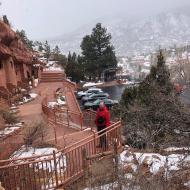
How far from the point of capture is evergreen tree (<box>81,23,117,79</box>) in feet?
251

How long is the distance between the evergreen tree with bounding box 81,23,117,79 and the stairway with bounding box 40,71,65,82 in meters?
27.6

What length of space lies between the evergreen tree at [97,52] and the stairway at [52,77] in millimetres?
27550

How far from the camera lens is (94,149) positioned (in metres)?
13.4

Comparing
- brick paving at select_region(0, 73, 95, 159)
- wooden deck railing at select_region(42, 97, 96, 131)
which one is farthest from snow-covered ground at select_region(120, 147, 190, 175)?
wooden deck railing at select_region(42, 97, 96, 131)

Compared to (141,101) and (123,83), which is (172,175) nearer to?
(141,101)

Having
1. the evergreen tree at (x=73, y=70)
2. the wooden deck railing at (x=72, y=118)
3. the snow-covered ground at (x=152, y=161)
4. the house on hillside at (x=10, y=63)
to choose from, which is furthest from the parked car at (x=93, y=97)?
the snow-covered ground at (x=152, y=161)

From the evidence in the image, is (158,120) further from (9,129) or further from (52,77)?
(52,77)

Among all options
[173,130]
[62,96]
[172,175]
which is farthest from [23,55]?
[172,175]

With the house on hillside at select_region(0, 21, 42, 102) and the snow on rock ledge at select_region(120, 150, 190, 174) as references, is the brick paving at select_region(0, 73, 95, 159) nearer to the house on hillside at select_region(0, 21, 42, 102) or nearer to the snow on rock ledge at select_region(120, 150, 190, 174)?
the house on hillside at select_region(0, 21, 42, 102)

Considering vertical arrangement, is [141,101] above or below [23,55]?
below

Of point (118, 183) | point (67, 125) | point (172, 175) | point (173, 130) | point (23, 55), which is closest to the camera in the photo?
point (118, 183)

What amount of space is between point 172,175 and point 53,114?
11798 millimetres

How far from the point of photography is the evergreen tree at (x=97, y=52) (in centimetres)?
7662

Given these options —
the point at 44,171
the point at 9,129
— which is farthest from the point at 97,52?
the point at 44,171
